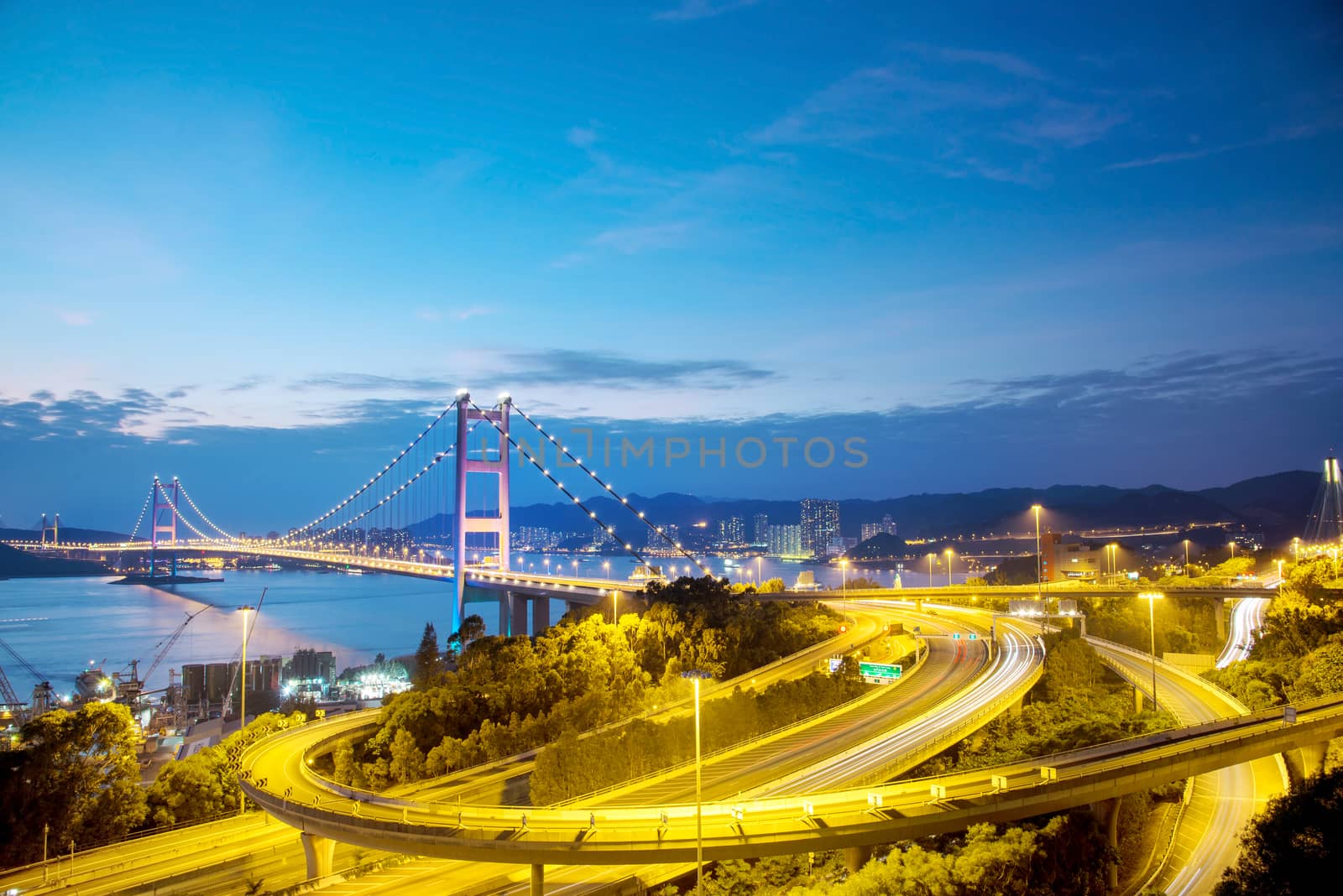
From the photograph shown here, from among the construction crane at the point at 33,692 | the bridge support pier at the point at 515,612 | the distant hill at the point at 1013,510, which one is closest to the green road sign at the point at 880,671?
the bridge support pier at the point at 515,612

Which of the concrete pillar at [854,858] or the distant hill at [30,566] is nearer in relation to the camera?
the concrete pillar at [854,858]

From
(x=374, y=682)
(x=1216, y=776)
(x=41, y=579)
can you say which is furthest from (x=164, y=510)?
(x=1216, y=776)

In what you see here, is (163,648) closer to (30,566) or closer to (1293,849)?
(30,566)

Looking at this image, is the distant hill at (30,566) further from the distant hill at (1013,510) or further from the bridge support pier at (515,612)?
the bridge support pier at (515,612)

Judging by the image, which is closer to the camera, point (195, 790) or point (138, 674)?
point (195, 790)

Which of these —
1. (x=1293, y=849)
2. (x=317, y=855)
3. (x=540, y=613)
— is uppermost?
(x=540, y=613)

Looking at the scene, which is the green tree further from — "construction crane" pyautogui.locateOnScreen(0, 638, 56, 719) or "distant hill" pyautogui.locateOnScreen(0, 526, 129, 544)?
"distant hill" pyautogui.locateOnScreen(0, 526, 129, 544)

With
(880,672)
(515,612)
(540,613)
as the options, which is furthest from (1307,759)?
(515,612)

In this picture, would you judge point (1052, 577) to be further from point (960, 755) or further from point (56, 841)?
point (56, 841)
